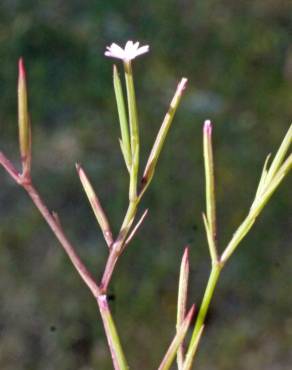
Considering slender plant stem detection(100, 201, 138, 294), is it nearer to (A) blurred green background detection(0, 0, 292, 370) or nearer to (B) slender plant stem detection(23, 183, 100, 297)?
(B) slender plant stem detection(23, 183, 100, 297)

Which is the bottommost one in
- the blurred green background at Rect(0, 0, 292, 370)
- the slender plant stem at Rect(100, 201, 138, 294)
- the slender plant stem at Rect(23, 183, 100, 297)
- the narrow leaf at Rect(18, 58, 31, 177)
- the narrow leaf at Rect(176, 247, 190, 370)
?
the blurred green background at Rect(0, 0, 292, 370)

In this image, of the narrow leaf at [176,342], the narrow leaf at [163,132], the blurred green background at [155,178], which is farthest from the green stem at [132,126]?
the blurred green background at [155,178]

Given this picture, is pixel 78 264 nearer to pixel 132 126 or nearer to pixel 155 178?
pixel 132 126

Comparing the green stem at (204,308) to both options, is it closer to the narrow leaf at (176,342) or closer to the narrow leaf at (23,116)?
the narrow leaf at (176,342)

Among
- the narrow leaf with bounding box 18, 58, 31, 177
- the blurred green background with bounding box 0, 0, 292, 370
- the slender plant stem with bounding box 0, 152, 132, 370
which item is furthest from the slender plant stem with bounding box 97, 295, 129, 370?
the blurred green background with bounding box 0, 0, 292, 370

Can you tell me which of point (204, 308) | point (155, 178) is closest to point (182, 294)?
point (204, 308)

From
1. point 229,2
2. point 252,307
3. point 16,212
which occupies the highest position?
point 229,2

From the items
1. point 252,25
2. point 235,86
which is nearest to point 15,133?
point 235,86

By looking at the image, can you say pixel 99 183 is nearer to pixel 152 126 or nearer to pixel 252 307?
pixel 152 126

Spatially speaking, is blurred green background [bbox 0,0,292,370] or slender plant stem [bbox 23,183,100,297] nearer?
slender plant stem [bbox 23,183,100,297]
